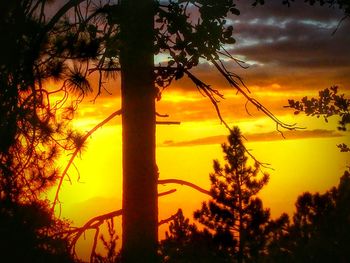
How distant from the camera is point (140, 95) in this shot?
20.1 ft

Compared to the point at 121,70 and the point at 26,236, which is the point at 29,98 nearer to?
the point at 121,70

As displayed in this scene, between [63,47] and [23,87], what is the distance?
0.73 meters

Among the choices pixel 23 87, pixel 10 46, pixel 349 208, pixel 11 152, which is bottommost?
pixel 349 208

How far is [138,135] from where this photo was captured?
6.09 meters

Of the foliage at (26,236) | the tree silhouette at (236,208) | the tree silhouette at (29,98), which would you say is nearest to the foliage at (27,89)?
the tree silhouette at (29,98)

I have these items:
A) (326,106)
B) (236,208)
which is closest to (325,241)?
(326,106)

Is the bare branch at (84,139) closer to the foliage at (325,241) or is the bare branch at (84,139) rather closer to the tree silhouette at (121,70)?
the tree silhouette at (121,70)

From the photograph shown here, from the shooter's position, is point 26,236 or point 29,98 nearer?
point 29,98

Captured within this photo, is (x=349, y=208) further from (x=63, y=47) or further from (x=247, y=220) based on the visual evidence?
(x=247, y=220)

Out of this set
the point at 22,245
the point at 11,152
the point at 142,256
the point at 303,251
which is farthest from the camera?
the point at 22,245

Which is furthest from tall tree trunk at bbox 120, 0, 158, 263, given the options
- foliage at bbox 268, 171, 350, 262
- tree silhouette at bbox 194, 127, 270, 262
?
tree silhouette at bbox 194, 127, 270, 262

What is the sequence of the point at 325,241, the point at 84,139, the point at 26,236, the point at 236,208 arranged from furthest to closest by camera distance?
the point at 236,208 < the point at 26,236 < the point at 325,241 < the point at 84,139

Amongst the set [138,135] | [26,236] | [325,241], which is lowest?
[325,241]

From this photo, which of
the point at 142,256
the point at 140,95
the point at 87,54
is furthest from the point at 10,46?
the point at 142,256
